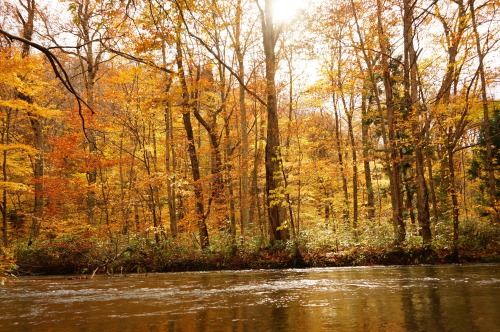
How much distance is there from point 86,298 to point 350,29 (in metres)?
14.4

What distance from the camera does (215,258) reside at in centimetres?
1409

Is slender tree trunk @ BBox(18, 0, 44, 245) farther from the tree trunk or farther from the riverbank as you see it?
the tree trunk

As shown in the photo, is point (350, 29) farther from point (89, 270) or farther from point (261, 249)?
point (89, 270)

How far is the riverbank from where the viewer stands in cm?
1217

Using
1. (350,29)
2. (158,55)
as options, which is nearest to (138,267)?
(158,55)

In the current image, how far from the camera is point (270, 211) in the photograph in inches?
564

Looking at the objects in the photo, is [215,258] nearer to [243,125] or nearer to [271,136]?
[271,136]

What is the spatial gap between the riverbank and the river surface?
3916mm

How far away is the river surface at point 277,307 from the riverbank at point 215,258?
12.8 ft

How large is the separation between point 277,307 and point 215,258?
896cm

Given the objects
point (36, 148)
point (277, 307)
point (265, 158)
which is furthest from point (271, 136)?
point (36, 148)

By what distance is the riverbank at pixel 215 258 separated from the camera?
39.9 ft

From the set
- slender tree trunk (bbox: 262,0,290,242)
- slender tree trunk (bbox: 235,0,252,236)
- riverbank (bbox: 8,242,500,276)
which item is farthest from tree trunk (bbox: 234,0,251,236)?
riverbank (bbox: 8,242,500,276)

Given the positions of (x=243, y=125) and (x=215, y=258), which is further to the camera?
(x=243, y=125)
